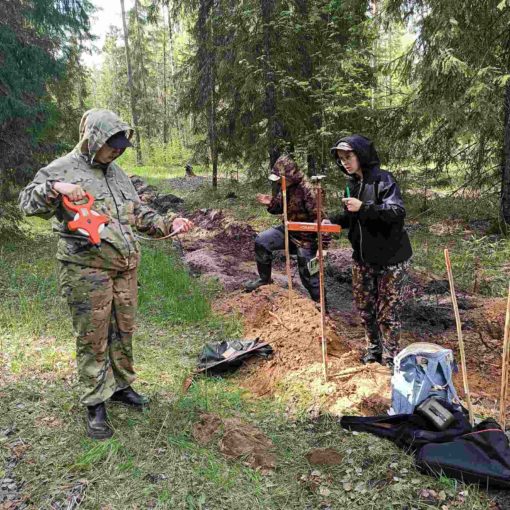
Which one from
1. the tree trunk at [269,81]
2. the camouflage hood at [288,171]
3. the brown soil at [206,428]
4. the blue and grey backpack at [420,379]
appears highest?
the tree trunk at [269,81]

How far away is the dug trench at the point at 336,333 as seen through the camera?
401cm

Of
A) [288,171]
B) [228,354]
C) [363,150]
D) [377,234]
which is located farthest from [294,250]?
[363,150]

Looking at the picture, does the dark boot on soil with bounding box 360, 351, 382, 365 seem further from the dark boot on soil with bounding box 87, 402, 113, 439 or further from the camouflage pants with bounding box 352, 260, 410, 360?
the dark boot on soil with bounding box 87, 402, 113, 439

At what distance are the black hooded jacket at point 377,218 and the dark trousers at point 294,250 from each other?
1848mm

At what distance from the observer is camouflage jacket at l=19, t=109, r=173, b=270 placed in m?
3.04

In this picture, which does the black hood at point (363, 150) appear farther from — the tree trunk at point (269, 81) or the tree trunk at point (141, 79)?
the tree trunk at point (141, 79)

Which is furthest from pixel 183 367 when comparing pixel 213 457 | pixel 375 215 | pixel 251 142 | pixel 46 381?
pixel 251 142

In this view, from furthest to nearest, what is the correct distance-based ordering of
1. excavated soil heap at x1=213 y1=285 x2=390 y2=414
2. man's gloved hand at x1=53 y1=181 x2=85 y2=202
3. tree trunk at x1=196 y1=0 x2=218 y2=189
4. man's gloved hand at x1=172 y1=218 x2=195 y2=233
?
tree trunk at x1=196 y1=0 x2=218 y2=189
excavated soil heap at x1=213 y1=285 x2=390 y2=414
man's gloved hand at x1=172 y1=218 x2=195 y2=233
man's gloved hand at x1=53 y1=181 x2=85 y2=202

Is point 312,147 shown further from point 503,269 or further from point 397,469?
point 397,469

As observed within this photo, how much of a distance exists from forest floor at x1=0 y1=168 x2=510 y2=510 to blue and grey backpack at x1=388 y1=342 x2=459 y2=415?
0.34m

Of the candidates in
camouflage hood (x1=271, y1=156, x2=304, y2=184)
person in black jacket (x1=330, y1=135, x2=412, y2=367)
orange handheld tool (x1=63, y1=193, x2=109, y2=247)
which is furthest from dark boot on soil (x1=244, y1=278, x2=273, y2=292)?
orange handheld tool (x1=63, y1=193, x2=109, y2=247)

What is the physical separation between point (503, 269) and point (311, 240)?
3.61m

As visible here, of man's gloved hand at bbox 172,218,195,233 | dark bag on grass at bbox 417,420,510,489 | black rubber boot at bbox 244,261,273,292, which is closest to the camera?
dark bag on grass at bbox 417,420,510,489

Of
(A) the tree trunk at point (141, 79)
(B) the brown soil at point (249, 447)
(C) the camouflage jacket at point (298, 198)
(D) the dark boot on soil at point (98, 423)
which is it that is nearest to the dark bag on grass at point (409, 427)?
(B) the brown soil at point (249, 447)
